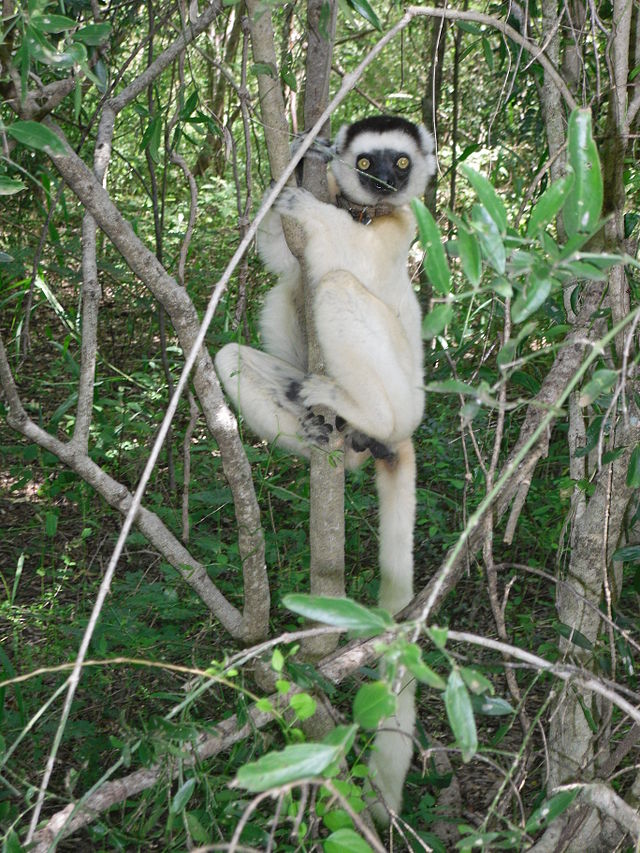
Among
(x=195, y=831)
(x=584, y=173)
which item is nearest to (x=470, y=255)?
(x=584, y=173)

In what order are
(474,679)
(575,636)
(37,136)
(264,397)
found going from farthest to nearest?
(264,397)
(575,636)
(37,136)
(474,679)

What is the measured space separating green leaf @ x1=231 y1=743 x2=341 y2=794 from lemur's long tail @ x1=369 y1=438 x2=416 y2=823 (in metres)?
1.64

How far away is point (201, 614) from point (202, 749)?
4.22 feet

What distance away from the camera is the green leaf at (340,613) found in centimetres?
112

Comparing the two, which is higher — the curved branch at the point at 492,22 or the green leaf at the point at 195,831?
the curved branch at the point at 492,22

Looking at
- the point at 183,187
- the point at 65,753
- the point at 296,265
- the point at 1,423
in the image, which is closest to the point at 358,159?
the point at 296,265

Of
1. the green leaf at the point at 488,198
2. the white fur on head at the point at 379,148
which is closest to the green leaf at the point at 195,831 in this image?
the green leaf at the point at 488,198

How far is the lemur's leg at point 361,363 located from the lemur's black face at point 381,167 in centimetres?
41

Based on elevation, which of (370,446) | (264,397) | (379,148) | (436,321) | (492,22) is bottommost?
(370,446)

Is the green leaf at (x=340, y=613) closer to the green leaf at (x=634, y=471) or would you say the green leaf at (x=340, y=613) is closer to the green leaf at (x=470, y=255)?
the green leaf at (x=470, y=255)

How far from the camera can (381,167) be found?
3.41 metres

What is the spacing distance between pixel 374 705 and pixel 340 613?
0.43 ft

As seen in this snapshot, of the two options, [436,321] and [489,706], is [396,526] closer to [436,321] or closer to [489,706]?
[489,706]

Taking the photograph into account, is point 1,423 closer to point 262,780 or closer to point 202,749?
point 202,749
